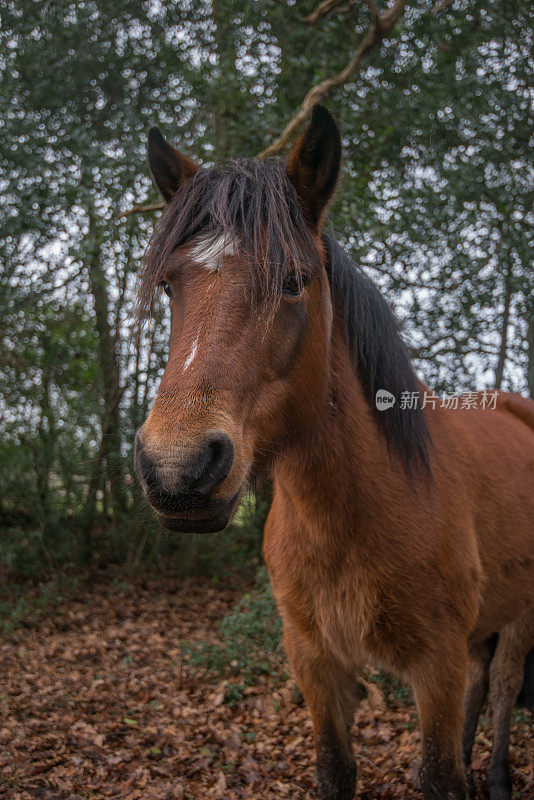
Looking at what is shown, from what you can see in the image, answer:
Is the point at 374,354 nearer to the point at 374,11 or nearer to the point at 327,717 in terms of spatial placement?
the point at 327,717

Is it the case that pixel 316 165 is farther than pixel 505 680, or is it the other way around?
pixel 505 680

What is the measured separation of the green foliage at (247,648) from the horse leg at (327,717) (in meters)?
2.24

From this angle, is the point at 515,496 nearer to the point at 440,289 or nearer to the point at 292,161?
the point at 292,161

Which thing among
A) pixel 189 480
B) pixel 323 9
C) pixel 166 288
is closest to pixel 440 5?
pixel 323 9

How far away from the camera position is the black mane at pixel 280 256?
6.68 ft

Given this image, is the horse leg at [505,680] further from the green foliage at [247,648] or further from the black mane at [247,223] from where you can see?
the black mane at [247,223]

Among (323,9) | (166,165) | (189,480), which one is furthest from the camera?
(323,9)

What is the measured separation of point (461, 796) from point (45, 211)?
5522mm

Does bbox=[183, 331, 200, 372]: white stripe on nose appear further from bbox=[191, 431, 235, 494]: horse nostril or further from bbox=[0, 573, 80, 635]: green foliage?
bbox=[0, 573, 80, 635]: green foliage

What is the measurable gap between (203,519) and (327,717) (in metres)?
1.49

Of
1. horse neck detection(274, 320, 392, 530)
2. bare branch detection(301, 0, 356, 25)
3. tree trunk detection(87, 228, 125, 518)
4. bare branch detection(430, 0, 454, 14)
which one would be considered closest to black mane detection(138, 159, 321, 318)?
horse neck detection(274, 320, 392, 530)

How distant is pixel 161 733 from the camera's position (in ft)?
13.2

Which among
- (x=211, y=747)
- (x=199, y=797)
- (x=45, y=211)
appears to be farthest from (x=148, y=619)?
(x=45, y=211)

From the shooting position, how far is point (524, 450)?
142 inches
